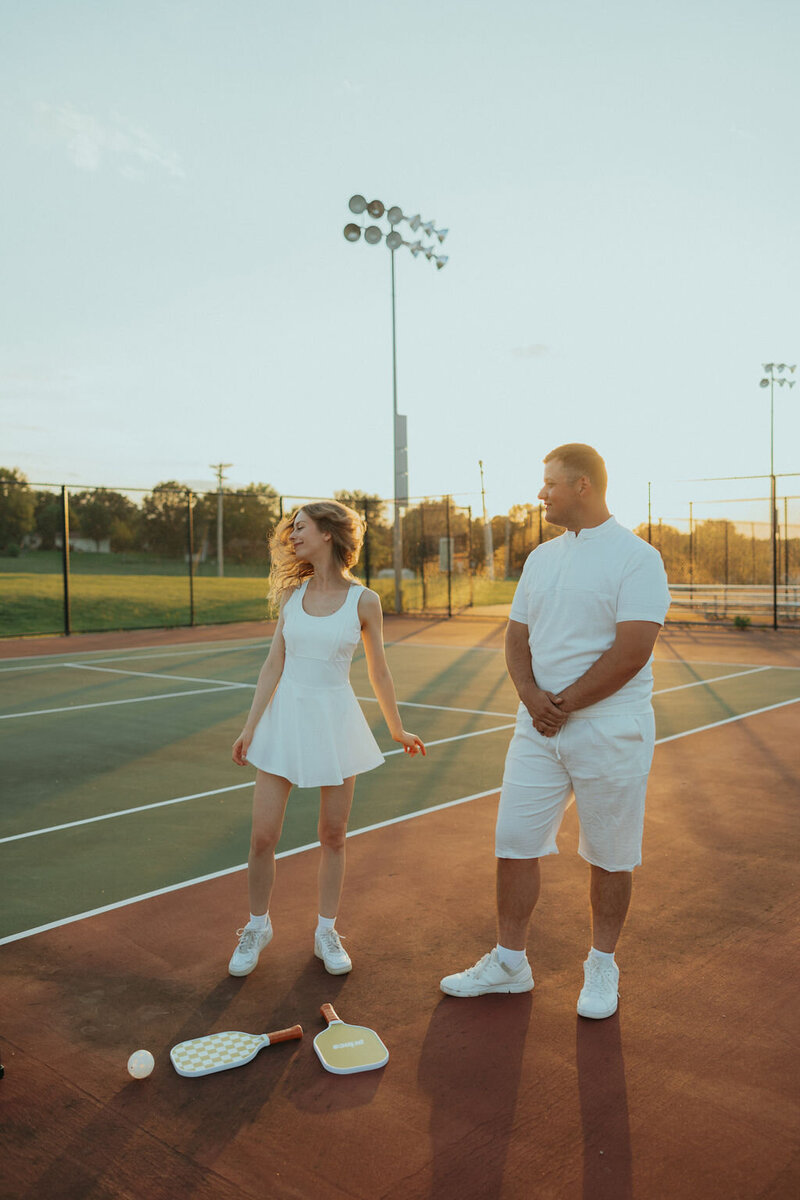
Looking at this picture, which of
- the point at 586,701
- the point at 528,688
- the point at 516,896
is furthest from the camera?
the point at 516,896

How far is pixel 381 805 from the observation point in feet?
18.9

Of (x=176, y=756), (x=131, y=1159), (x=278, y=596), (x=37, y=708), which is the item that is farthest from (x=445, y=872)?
(x=37, y=708)

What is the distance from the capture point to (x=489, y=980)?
128 inches

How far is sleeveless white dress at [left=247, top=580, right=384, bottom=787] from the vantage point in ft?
11.1

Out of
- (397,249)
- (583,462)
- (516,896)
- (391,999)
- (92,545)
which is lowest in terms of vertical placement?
(391,999)

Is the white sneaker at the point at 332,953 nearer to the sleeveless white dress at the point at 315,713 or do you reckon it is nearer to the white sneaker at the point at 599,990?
the sleeveless white dress at the point at 315,713

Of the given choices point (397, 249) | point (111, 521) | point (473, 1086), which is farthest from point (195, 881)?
point (111, 521)

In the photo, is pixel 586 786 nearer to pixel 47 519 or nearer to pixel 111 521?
pixel 111 521

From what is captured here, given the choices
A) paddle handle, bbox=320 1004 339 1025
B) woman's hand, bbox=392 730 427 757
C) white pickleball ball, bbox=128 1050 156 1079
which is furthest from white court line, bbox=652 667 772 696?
white pickleball ball, bbox=128 1050 156 1079

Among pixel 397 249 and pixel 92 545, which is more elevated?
pixel 397 249

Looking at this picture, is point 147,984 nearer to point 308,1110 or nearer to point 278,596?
point 308,1110

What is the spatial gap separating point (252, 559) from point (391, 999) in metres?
33.6

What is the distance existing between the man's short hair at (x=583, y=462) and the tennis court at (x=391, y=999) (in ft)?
5.86

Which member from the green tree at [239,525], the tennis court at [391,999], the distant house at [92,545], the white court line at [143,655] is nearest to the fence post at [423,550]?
the white court line at [143,655]
